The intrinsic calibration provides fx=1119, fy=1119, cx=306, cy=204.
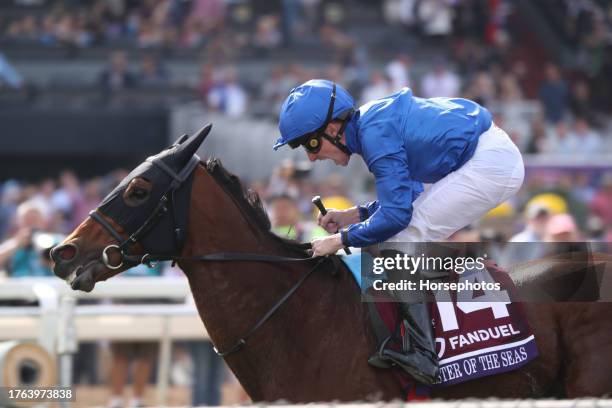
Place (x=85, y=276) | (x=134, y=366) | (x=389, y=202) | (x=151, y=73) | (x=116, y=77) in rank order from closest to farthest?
1. (x=389, y=202)
2. (x=85, y=276)
3. (x=134, y=366)
4. (x=116, y=77)
5. (x=151, y=73)

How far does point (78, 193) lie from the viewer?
12.4 m

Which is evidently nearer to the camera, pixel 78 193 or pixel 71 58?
pixel 78 193

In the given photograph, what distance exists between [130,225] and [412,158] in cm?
121

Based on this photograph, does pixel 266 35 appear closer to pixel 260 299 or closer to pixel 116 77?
pixel 116 77

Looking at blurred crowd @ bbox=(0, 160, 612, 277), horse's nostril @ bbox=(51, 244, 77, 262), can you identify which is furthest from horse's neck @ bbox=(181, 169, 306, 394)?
blurred crowd @ bbox=(0, 160, 612, 277)

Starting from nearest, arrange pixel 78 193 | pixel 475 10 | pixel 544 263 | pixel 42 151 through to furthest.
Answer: pixel 544 263
pixel 78 193
pixel 42 151
pixel 475 10

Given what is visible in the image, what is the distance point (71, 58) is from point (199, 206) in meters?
11.6

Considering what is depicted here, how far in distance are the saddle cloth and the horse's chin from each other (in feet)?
3.64

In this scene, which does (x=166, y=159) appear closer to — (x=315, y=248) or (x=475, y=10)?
(x=315, y=248)

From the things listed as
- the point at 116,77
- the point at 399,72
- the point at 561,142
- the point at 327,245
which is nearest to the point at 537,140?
the point at 561,142

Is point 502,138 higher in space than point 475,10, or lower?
higher

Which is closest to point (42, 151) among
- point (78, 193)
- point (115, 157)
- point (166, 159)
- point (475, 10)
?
point (115, 157)

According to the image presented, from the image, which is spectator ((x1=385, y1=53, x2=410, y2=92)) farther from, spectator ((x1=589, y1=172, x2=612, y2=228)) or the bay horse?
the bay horse

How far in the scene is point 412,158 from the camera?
468cm
